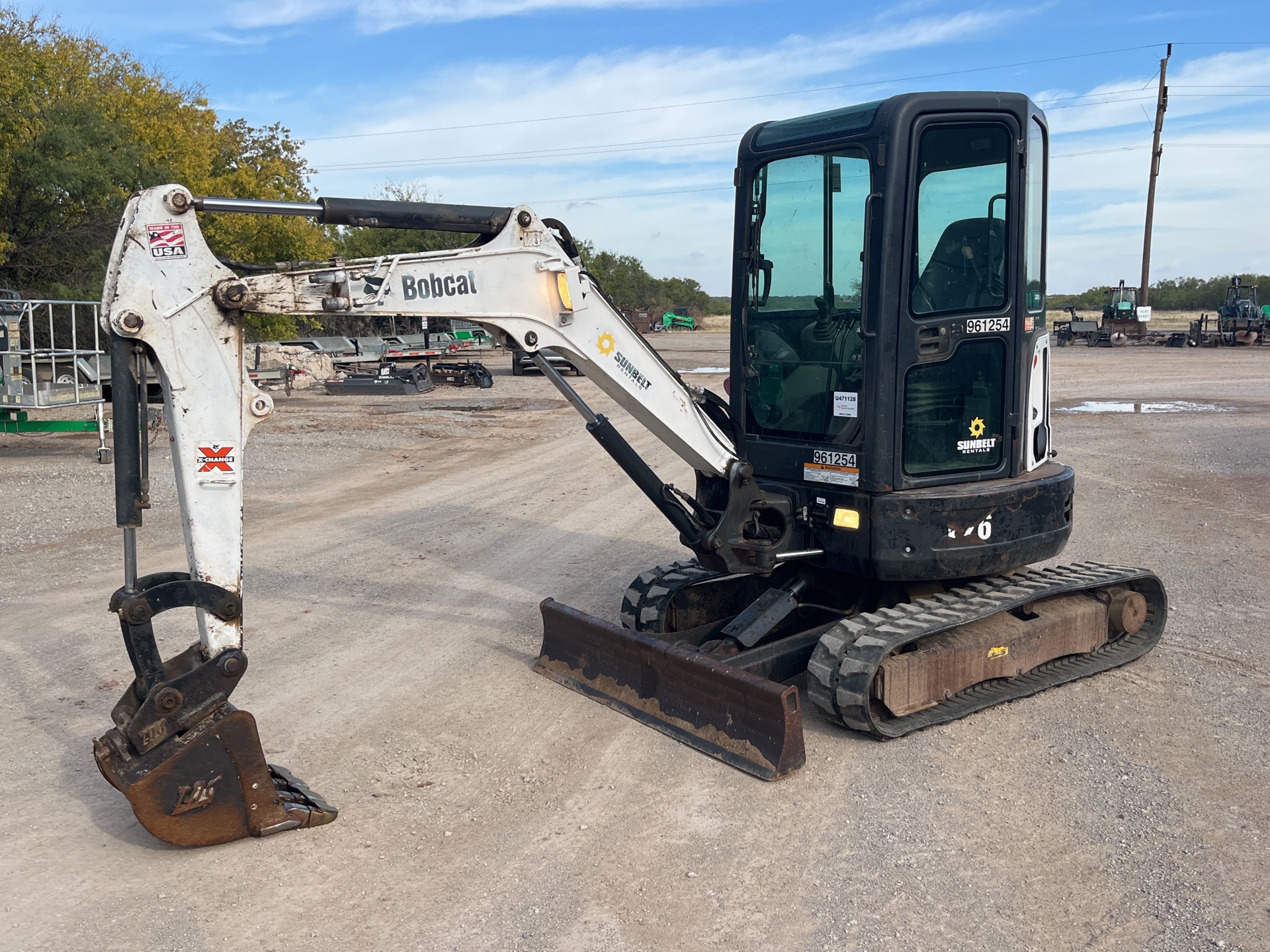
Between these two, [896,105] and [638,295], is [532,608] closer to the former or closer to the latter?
[896,105]

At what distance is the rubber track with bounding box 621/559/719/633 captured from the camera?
6879 mm

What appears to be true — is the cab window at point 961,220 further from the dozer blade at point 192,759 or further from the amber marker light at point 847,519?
the dozer blade at point 192,759

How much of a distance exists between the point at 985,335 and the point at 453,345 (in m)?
28.9

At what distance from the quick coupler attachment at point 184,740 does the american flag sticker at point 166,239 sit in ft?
4.16

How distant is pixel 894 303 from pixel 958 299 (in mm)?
470

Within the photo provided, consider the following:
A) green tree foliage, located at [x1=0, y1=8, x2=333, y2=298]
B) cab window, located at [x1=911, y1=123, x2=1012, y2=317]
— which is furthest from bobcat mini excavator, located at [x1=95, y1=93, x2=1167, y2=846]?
green tree foliage, located at [x1=0, y1=8, x2=333, y2=298]

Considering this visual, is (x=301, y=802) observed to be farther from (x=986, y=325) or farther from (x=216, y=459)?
(x=986, y=325)

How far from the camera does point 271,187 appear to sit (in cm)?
3488

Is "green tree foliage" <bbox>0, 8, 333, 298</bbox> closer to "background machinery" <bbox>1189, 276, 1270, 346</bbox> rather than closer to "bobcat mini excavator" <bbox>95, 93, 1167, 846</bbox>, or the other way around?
"bobcat mini excavator" <bbox>95, 93, 1167, 846</bbox>

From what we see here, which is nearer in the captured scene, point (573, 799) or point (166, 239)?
point (166, 239)

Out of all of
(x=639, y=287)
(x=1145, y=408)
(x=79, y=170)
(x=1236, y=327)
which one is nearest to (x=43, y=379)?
(x=79, y=170)

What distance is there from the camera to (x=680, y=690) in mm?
5895

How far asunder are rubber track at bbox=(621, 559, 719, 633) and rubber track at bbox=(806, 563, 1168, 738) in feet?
3.99

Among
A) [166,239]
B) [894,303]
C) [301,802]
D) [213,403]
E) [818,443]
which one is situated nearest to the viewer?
[166,239]
